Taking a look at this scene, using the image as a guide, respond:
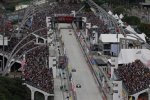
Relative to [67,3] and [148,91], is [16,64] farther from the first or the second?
[67,3]

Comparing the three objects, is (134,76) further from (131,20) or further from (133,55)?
(131,20)

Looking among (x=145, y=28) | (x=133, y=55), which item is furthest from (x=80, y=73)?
(x=145, y=28)

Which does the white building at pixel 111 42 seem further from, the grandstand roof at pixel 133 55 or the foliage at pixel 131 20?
the foliage at pixel 131 20

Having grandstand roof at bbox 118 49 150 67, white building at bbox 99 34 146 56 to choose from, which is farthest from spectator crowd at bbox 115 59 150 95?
white building at bbox 99 34 146 56

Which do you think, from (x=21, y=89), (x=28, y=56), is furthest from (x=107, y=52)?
(x=21, y=89)

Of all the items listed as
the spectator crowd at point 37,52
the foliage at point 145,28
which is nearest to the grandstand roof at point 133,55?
the spectator crowd at point 37,52

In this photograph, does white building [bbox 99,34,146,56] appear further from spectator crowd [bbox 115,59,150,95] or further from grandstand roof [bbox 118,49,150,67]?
spectator crowd [bbox 115,59,150,95]
